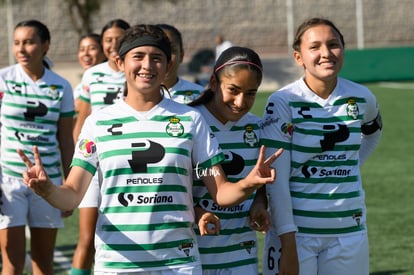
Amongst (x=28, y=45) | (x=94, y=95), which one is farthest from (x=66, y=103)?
(x=28, y=45)

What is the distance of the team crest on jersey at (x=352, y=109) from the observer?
5.68 meters

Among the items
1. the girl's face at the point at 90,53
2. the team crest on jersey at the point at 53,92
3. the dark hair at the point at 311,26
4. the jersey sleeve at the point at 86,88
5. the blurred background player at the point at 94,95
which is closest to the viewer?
the dark hair at the point at 311,26

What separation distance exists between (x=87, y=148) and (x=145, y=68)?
506 millimetres

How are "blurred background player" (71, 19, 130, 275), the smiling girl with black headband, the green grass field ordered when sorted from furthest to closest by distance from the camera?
1. the green grass field
2. "blurred background player" (71, 19, 130, 275)
3. the smiling girl with black headband

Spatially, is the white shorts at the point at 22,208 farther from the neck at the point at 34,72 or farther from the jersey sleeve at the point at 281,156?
the jersey sleeve at the point at 281,156

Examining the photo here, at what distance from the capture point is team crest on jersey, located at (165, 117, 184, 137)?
4.99m

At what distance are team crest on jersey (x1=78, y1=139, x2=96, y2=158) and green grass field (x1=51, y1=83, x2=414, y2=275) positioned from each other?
480cm

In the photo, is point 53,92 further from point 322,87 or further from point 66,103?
point 322,87

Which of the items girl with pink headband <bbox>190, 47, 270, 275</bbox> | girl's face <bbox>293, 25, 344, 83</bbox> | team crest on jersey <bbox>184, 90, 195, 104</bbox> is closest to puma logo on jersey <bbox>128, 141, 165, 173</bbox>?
girl with pink headband <bbox>190, 47, 270, 275</bbox>

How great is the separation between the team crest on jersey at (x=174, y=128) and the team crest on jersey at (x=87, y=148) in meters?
0.39

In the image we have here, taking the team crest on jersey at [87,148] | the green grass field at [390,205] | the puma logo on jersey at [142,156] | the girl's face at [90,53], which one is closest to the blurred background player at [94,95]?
the girl's face at [90,53]

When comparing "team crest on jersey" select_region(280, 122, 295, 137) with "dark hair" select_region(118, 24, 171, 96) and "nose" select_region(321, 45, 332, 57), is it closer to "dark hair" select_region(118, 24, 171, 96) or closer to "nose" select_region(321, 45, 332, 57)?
"nose" select_region(321, 45, 332, 57)

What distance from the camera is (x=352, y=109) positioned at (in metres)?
5.70

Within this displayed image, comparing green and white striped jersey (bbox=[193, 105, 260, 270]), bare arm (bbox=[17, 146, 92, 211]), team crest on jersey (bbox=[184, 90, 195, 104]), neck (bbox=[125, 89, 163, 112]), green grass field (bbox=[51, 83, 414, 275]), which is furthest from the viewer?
green grass field (bbox=[51, 83, 414, 275])
